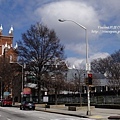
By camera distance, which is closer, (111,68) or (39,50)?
(39,50)

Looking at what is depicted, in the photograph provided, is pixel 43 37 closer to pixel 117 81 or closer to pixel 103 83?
pixel 117 81

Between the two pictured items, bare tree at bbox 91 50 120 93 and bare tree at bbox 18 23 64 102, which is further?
bare tree at bbox 91 50 120 93

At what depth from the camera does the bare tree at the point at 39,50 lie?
66812 millimetres

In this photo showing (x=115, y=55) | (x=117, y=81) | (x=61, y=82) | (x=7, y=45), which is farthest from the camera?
(x=7, y=45)

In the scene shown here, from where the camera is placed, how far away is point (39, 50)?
6756 cm

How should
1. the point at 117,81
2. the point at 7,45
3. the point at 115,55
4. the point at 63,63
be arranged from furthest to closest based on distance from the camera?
1. the point at 7,45
2. the point at 115,55
3. the point at 117,81
4. the point at 63,63

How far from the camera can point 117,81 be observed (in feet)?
296

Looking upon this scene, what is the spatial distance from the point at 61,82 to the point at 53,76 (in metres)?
3.64

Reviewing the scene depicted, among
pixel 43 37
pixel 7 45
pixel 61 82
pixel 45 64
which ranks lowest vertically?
pixel 61 82

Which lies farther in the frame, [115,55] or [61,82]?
[115,55]

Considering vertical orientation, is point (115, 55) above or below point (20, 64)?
above

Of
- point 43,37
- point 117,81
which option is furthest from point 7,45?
point 43,37

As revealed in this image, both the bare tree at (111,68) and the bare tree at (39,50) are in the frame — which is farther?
the bare tree at (111,68)

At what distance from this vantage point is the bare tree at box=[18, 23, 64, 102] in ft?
219
